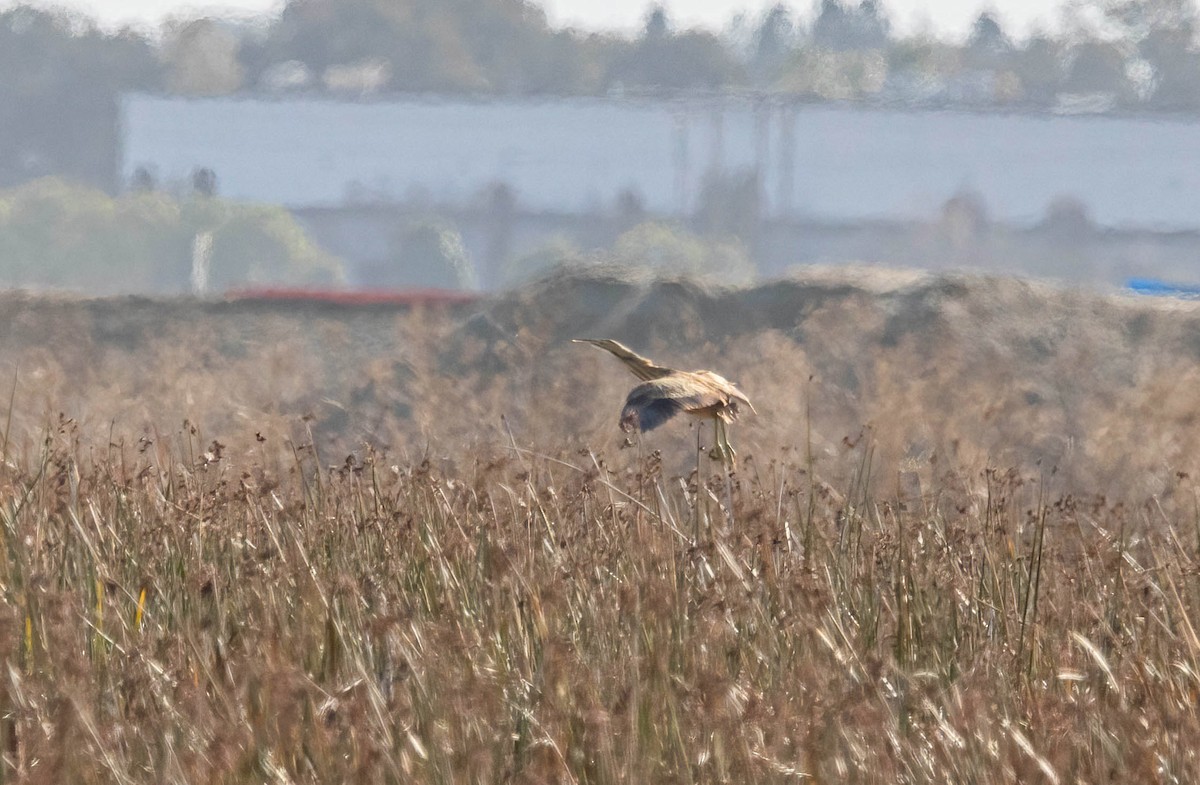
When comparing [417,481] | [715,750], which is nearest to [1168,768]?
[715,750]

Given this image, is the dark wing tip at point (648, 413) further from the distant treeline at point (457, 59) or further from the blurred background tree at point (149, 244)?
the distant treeline at point (457, 59)

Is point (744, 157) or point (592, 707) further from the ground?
point (592, 707)

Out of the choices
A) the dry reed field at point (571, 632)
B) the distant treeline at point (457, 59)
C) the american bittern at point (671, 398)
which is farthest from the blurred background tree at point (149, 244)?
the american bittern at point (671, 398)

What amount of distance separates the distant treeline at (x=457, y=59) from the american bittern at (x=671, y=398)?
52937mm

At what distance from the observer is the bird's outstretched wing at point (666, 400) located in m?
2.69

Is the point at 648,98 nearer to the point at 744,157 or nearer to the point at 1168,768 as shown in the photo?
the point at 744,157

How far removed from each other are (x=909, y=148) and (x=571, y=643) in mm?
39802

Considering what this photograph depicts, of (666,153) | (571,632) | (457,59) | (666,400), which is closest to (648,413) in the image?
(666,400)

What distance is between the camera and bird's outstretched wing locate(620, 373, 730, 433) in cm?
269

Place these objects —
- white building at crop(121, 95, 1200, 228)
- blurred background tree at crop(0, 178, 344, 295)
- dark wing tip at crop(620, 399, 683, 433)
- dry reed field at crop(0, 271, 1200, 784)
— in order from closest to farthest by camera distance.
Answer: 1. dry reed field at crop(0, 271, 1200, 784)
2. dark wing tip at crop(620, 399, 683, 433)
3. blurred background tree at crop(0, 178, 344, 295)
4. white building at crop(121, 95, 1200, 228)

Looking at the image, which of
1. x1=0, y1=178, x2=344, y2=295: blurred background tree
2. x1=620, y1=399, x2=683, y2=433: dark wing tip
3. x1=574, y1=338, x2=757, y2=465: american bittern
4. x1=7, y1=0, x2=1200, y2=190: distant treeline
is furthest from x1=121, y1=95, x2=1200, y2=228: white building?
x1=620, y1=399, x2=683, y2=433: dark wing tip

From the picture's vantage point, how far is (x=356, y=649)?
2822 millimetres

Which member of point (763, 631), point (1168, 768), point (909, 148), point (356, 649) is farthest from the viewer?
point (909, 148)

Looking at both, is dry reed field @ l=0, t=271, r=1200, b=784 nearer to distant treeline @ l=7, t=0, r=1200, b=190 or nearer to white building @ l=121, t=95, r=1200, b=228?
white building @ l=121, t=95, r=1200, b=228
